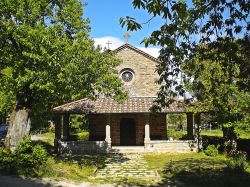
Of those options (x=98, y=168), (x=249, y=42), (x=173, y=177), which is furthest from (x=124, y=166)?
(x=249, y=42)

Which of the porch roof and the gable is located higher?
the gable

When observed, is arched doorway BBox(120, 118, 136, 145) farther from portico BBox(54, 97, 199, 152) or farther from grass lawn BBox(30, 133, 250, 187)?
grass lawn BBox(30, 133, 250, 187)

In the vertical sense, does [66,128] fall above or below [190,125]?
below

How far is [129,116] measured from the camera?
2902 centimetres

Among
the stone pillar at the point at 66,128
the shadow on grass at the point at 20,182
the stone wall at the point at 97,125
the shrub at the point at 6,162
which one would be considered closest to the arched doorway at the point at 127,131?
the stone wall at the point at 97,125

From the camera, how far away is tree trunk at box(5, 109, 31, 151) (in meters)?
17.3

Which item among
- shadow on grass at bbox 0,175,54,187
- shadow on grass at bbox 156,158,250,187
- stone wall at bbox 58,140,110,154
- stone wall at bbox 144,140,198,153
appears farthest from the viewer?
stone wall at bbox 144,140,198,153

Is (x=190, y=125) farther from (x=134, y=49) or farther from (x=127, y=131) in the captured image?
(x=134, y=49)

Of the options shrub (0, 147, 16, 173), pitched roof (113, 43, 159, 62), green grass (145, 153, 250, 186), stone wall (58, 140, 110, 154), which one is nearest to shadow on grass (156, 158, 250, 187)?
green grass (145, 153, 250, 186)

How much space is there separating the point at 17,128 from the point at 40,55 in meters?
4.43

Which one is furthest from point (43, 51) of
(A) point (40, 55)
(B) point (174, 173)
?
(B) point (174, 173)

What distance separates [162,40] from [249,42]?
2.15m

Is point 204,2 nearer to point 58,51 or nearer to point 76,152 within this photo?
point 58,51

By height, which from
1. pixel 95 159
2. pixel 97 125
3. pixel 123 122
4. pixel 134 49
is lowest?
pixel 95 159
